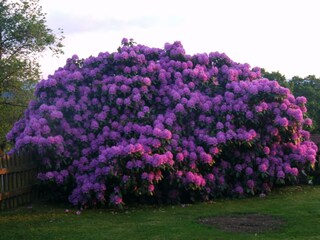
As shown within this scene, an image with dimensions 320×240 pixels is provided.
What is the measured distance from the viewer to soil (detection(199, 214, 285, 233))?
25.1 ft

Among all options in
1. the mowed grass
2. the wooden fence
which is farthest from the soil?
the wooden fence

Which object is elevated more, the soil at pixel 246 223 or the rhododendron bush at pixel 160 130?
the rhododendron bush at pixel 160 130

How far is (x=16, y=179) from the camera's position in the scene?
9.83m

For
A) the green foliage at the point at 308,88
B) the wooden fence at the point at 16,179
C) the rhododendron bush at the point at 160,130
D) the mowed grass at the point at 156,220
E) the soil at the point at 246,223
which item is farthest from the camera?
the green foliage at the point at 308,88

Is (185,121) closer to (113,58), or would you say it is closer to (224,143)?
(224,143)

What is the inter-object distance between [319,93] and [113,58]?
1454 centimetres

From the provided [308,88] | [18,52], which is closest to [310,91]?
[308,88]

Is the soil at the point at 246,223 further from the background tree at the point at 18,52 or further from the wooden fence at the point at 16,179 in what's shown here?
the background tree at the point at 18,52

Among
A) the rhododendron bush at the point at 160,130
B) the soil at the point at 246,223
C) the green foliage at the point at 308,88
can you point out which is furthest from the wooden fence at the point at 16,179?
the green foliage at the point at 308,88

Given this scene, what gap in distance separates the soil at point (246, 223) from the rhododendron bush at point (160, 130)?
1.65 metres

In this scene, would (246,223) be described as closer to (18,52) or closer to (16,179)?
(16,179)

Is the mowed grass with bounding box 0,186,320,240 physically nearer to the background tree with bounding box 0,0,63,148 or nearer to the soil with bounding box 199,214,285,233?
the soil with bounding box 199,214,285,233

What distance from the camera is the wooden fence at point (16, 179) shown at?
9.37 meters

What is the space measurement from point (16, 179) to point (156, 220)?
3012 mm
